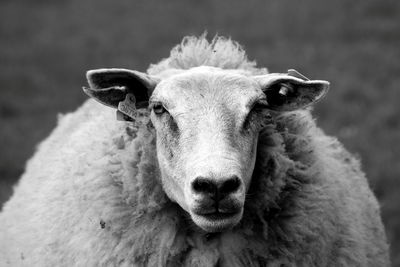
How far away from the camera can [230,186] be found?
310 centimetres

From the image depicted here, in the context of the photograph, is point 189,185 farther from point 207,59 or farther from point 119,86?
point 207,59

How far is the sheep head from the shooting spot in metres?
3.13

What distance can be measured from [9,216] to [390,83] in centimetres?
577

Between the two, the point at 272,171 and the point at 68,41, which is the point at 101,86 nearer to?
the point at 272,171

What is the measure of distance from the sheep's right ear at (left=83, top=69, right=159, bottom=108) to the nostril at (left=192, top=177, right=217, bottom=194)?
0.81 meters

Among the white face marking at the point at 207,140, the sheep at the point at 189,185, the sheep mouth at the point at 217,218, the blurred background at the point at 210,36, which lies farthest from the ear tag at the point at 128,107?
the blurred background at the point at 210,36

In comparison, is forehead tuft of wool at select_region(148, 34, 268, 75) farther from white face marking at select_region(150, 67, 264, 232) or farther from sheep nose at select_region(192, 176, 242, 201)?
sheep nose at select_region(192, 176, 242, 201)

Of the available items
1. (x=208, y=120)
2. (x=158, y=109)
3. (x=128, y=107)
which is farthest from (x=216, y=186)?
(x=128, y=107)

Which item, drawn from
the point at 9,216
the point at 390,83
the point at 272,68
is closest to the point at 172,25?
the point at 272,68

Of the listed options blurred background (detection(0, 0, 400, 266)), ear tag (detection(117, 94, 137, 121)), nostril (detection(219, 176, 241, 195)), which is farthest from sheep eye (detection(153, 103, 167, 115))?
blurred background (detection(0, 0, 400, 266))

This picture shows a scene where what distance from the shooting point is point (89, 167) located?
3900 mm

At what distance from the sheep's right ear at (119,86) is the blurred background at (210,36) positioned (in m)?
3.55

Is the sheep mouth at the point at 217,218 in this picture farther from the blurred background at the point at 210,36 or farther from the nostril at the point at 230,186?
the blurred background at the point at 210,36

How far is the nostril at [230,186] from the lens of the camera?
3074mm
